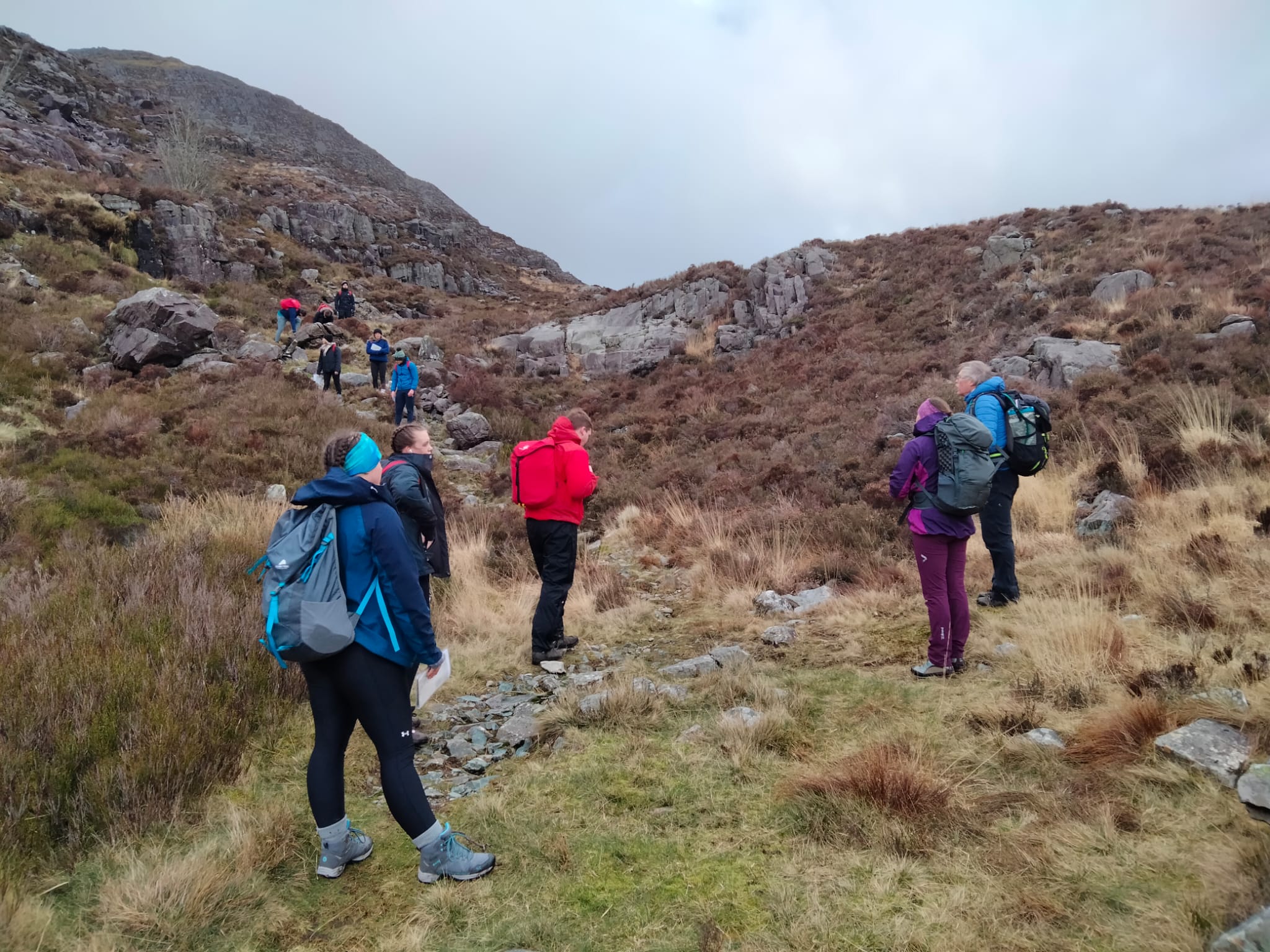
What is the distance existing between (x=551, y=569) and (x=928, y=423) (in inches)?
124

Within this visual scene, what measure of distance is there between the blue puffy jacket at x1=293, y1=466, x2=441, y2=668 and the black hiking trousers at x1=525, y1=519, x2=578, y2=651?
2703 mm

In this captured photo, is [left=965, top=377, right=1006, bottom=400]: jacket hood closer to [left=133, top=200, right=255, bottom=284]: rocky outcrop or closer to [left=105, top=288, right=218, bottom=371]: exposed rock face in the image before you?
[left=105, top=288, right=218, bottom=371]: exposed rock face

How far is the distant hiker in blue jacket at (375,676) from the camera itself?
255cm

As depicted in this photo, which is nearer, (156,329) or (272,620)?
(272,620)

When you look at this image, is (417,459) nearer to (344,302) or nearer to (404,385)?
(404,385)

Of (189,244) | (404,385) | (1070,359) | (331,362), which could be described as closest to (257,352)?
(331,362)

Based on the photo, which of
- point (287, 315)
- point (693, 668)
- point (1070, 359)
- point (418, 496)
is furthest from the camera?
point (287, 315)

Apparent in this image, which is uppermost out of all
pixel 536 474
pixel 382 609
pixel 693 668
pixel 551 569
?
pixel 536 474

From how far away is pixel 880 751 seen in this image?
123 inches

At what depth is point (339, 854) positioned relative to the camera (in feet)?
9.07

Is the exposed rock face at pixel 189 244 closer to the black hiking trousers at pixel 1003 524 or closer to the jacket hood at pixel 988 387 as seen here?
the jacket hood at pixel 988 387

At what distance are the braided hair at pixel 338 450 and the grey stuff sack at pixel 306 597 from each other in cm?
33

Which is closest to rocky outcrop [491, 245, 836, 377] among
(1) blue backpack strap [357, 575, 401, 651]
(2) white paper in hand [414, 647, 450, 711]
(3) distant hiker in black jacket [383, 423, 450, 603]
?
(3) distant hiker in black jacket [383, 423, 450, 603]

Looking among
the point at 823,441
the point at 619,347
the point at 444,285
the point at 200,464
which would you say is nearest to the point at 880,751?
the point at 823,441
